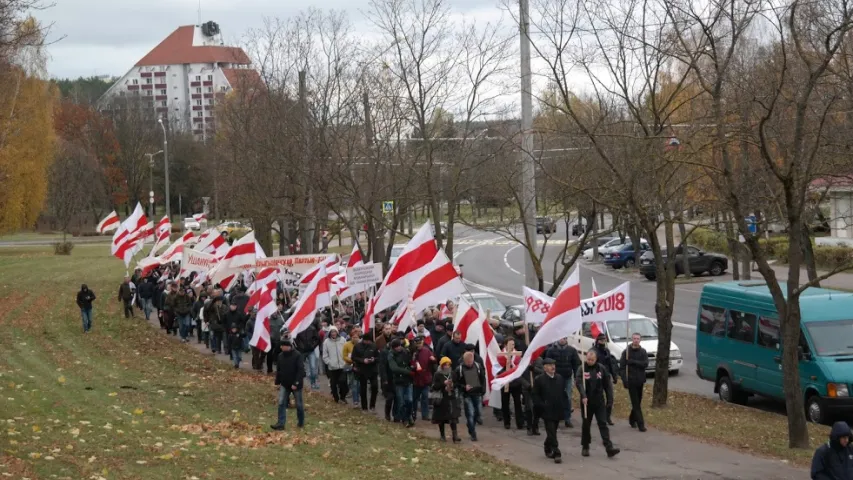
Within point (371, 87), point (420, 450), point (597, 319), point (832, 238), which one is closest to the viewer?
point (420, 450)

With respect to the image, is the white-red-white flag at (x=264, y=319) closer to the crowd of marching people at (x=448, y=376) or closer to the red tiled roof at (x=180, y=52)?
the crowd of marching people at (x=448, y=376)

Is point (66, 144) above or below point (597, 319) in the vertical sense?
above

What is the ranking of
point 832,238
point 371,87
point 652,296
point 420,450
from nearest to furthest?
point 420,450 → point 371,87 → point 652,296 → point 832,238

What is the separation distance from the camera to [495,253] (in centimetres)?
7294

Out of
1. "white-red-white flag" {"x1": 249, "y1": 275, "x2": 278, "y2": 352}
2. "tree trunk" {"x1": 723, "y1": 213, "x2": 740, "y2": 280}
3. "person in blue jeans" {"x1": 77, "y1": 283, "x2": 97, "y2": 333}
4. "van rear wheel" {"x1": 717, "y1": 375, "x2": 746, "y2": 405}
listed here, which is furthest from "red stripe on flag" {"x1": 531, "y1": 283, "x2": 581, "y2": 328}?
"person in blue jeans" {"x1": 77, "y1": 283, "x2": 97, "y2": 333}

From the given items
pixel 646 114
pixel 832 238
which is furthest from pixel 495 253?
Result: pixel 646 114

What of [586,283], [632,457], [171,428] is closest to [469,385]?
[632,457]

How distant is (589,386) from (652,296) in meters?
28.3

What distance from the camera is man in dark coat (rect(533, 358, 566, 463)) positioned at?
1406cm

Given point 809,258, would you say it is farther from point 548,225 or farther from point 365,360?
point 365,360

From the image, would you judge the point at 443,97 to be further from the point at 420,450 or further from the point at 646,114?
the point at 420,450

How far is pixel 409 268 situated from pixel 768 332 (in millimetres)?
6483

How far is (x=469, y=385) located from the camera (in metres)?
16.0

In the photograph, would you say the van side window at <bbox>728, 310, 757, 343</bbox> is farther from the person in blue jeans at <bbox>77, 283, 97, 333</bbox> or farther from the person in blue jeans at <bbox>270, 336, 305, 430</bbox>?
the person in blue jeans at <bbox>77, 283, 97, 333</bbox>
